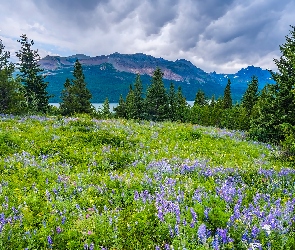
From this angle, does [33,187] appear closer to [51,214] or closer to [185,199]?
[51,214]

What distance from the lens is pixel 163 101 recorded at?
55500 mm

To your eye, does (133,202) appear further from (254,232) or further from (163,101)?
(163,101)

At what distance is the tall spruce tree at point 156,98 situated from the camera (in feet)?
178

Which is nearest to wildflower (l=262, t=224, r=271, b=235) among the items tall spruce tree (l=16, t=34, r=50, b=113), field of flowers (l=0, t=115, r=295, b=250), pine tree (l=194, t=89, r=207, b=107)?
field of flowers (l=0, t=115, r=295, b=250)

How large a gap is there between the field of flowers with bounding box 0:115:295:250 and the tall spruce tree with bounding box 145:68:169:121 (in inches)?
1786

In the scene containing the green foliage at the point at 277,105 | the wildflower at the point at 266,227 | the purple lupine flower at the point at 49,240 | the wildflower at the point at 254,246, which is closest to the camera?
the wildflower at the point at 254,246

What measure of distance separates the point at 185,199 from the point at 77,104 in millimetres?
43387

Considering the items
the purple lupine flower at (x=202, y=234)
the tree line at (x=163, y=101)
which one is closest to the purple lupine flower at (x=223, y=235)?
the purple lupine flower at (x=202, y=234)

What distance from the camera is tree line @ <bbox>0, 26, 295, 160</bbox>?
675 inches

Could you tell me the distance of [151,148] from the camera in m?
10.8

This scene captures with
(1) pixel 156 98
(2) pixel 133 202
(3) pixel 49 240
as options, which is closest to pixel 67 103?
(1) pixel 156 98

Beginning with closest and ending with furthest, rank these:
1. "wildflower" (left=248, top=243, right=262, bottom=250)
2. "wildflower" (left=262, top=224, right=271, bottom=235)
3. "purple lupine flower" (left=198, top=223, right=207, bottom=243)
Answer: "wildflower" (left=248, top=243, right=262, bottom=250), "purple lupine flower" (left=198, top=223, right=207, bottom=243), "wildflower" (left=262, top=224, right=271, bottom=235)

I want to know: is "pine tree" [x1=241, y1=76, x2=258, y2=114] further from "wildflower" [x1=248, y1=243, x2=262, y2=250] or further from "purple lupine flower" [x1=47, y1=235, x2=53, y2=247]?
"purple lupine flower" [x1=47, y1=235, x2=53, y2=247]

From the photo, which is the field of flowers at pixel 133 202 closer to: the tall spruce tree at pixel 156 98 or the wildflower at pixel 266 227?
the wildflower at pixel 266 227
